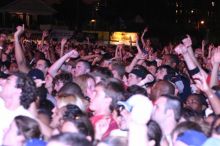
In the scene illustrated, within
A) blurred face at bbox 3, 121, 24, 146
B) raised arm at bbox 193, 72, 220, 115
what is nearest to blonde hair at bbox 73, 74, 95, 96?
raised arm at bbox 193, 72, 220, 115

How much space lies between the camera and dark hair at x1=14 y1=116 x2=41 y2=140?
4609 millimetres

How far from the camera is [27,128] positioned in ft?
15.3

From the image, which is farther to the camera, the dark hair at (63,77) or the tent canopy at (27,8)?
the tent canopy at (27,8)

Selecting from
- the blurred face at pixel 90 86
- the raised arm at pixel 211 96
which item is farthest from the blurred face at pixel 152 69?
the raised arm at pixel 211 96

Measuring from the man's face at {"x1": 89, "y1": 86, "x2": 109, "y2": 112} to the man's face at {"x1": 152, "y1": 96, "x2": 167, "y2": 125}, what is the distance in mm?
525

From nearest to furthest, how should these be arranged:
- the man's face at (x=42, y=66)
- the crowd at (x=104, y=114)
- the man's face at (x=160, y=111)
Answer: the crowd at (x=104, y=114), the man's face at (x=160, y=111), the man's face at (x=42, y=66)

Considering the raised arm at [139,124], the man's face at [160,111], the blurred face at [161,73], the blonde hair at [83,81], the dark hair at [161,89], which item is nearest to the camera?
the raised arm at [139,124]

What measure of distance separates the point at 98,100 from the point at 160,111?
0.67 meters

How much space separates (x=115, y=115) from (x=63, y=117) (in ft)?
2.87

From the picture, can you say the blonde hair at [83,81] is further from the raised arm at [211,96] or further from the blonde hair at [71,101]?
the raised arm at [211,96]

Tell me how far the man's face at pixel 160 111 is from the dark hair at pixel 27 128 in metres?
1.35

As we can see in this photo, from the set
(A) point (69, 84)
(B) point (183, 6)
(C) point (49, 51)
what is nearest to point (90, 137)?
(A) point (69, 84)

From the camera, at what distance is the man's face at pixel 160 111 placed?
5625 millimetres

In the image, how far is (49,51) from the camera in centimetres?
1438
